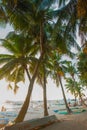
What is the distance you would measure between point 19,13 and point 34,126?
8.76 metres

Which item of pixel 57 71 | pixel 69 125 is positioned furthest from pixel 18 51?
pixel 69 125

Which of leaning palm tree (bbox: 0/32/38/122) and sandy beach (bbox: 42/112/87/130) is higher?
leaning palm tree (bbox: 0/32/38/122)

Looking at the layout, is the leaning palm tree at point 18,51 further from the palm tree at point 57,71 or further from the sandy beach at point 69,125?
the sandy beach at point 69,125

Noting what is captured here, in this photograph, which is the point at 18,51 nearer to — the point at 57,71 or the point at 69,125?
the point at 57,71

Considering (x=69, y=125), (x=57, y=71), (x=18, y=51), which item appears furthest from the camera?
(x=57, y=71)

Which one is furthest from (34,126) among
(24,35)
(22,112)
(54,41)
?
(24,35)

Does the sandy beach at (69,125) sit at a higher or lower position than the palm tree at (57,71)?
lower

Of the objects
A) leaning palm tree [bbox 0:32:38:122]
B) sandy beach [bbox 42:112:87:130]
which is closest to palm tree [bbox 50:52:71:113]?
leaning palm tree [bbox 0:32:38:122]

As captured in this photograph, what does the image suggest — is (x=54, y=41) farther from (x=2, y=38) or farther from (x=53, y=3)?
(x=2, y=38)

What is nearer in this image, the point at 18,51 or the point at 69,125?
the point at 69,125

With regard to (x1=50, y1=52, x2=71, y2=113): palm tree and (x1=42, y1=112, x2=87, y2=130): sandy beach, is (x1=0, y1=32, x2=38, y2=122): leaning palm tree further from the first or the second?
(x1=42, y1=112, x2=87, y2=130): sandy beach

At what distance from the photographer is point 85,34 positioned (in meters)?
13.6

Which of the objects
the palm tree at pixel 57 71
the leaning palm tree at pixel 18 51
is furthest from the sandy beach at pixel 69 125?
the palm tree at pixel 57 71

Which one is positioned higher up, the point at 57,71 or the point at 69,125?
the point at 57,71
